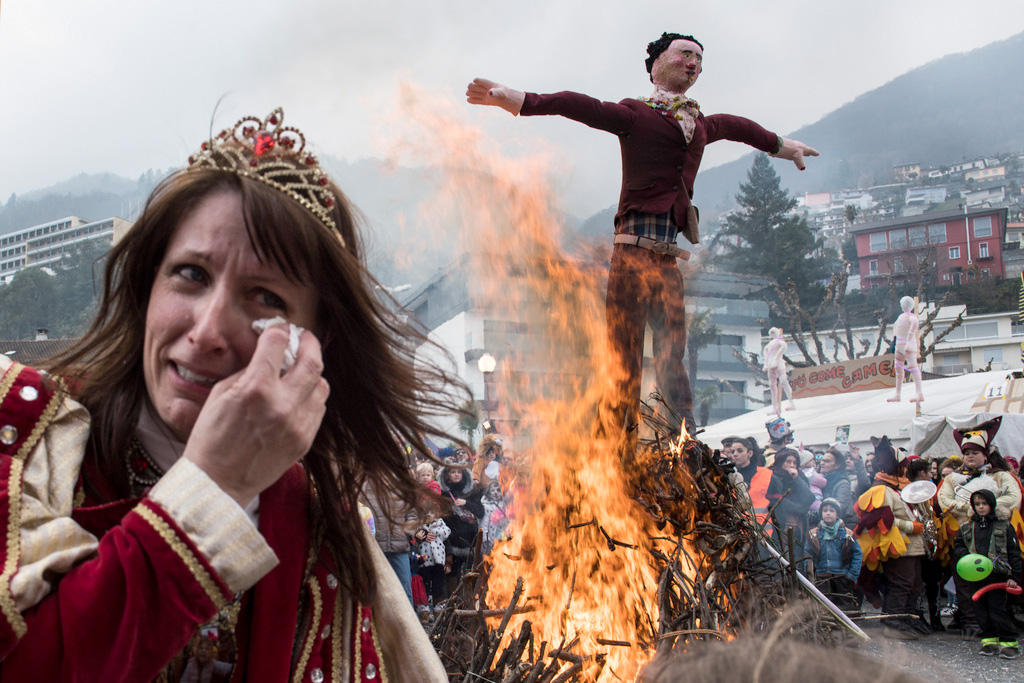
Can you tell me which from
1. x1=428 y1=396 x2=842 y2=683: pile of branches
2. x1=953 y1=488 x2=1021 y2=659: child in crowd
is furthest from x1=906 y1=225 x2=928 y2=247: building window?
x1=428 y1=396 x2=842 y2=683: pile of branches

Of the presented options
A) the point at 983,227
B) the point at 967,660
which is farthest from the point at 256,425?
the point at 983,227

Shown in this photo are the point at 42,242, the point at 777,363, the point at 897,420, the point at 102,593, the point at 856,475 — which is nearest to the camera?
the point at 102,593

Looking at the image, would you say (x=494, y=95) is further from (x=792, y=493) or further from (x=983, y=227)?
(x=983, y=227)

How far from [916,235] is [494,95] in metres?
88.8

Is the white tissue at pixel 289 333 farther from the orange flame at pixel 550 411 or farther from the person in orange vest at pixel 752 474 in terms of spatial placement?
the person in orange vest at pixel 752 474

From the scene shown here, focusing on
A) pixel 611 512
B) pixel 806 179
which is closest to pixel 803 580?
pixel 611 512

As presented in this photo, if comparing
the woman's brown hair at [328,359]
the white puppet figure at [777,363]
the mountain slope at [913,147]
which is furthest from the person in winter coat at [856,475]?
the mountain slope at [913,147]

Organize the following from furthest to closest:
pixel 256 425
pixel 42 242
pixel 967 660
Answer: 1. pixel 42 242
2. pixel 967 660
3. pixel 256 425

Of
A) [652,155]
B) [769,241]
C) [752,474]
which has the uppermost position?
[769,241]

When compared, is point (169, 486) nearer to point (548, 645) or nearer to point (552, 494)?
point (548, 645)

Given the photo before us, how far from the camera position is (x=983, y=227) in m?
79.3

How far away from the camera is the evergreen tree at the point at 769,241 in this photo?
5409 centimetres

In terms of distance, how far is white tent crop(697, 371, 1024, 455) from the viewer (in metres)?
13.6

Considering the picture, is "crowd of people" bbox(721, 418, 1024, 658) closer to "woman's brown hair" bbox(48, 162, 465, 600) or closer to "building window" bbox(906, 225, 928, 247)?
"woman's brown hair" bbox(48, 162, 465, 600)
